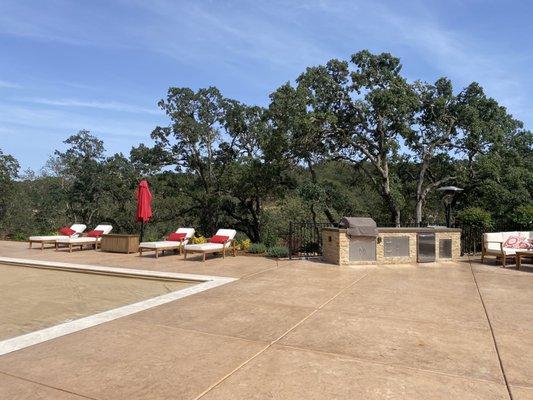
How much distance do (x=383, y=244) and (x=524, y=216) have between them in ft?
16.1

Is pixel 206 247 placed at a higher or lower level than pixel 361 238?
lower

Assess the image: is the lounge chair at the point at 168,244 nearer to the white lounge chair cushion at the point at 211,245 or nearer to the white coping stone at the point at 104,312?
the white lounge chair cushion at the point at 211,245

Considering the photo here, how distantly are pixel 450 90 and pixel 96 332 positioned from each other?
55.5ft

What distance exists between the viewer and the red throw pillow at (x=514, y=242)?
10578mm

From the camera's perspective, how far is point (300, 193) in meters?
15.9

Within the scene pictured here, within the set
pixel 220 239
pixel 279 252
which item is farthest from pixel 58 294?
pixel 279 252

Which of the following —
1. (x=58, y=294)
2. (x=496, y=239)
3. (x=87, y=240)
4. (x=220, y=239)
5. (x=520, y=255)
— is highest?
(x=496, y=239)

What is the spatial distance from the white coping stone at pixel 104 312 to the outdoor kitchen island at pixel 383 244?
11.2ft

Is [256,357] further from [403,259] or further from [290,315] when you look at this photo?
[403,259]

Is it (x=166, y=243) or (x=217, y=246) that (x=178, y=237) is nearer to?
(x=166, y=243)

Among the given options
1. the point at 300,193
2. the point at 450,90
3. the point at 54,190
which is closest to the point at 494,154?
the point at 450,90

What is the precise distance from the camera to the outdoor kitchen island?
10.5 metres

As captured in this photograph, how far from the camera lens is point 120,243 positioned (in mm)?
13180

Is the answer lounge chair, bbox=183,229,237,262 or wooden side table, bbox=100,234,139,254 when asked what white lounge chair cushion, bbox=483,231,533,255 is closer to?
lounge chair, bbox=183,229,237,262
